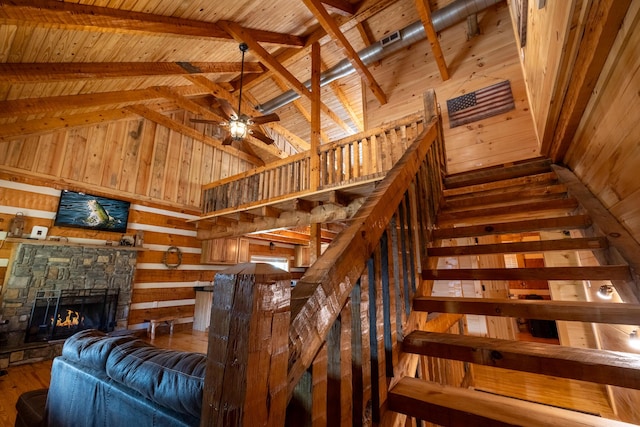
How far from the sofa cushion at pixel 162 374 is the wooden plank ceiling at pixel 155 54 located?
282cm

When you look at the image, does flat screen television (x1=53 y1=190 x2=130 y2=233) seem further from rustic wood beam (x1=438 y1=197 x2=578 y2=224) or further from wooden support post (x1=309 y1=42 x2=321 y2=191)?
rustic wood beam (x1=438 y1=197 x2=578 y2=224)

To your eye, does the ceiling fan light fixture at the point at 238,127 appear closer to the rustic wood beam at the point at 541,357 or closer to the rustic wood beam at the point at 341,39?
the rustic wood beam at the point at 341,39

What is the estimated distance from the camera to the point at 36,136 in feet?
14.4

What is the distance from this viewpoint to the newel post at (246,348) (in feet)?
1.63

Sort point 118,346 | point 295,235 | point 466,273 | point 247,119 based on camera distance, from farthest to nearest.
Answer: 1. point 295,235
2. point 247,119
3. point 466,273
4. point 118,346

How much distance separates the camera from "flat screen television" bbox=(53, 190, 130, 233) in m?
4.66

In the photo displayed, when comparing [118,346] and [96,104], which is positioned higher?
[96,104]

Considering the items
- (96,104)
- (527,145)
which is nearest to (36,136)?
(96,104)

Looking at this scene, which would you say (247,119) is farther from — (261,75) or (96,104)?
(261,75)

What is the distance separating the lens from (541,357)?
1.00 metres

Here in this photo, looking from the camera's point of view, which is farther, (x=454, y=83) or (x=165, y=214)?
(x=165, y=214)

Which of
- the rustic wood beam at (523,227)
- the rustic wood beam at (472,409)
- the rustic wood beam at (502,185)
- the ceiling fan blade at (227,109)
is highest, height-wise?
the ceiling fan blade at (227,109)

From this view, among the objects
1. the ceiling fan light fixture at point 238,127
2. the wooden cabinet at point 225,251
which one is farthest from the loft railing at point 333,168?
the wooden cabinet at point 225,251

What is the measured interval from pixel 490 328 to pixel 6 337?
781 cm
